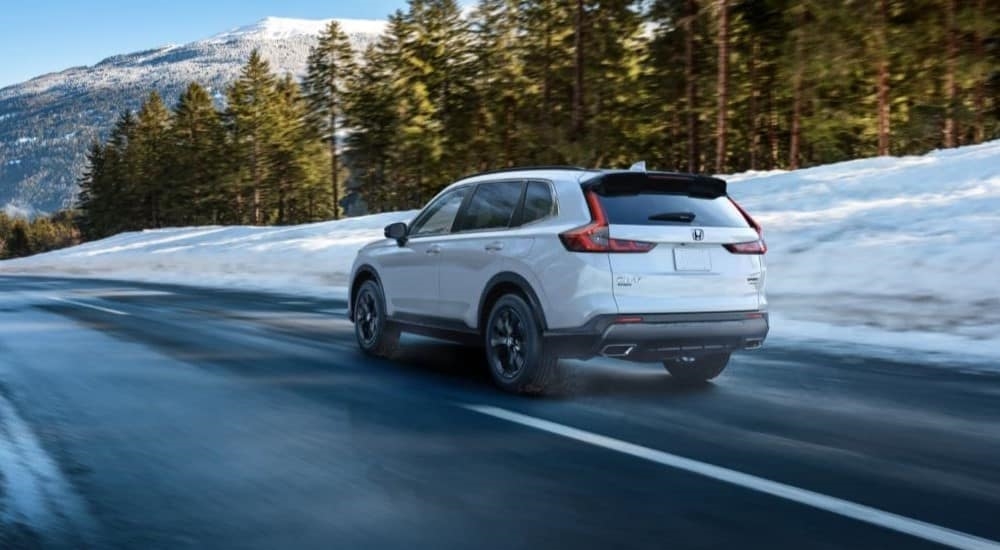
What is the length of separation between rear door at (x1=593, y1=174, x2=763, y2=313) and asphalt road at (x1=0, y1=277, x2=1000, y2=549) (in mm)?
756

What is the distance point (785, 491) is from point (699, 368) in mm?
3524

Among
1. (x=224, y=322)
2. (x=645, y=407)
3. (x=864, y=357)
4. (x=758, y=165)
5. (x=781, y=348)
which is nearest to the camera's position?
(x=645, y=407)

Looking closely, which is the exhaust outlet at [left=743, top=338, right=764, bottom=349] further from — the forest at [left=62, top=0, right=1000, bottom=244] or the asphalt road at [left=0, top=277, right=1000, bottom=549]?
the forest at [left=62, top=0, right=1000, bottom=244]

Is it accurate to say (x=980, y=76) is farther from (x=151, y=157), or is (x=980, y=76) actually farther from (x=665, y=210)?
(x=151, y=157)

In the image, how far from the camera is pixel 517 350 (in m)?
7.18

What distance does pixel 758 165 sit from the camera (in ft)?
168

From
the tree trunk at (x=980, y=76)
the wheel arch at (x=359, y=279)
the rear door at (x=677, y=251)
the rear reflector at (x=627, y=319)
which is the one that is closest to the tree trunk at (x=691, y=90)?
the tree trunk at (x=980, y=76)

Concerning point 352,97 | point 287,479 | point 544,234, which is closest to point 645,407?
point 544,234

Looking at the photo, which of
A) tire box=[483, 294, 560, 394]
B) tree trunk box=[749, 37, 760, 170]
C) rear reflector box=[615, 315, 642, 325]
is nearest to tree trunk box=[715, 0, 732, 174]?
tree trunk box=[749, 37, 760, 170]

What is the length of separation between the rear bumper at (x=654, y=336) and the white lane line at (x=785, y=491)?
0.76m

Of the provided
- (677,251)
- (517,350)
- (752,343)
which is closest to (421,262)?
(517,350)

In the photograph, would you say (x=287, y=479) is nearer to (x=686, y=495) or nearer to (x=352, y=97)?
(x=686, y=495)

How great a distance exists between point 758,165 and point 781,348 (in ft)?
143

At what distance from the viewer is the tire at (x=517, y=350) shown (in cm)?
693
